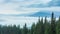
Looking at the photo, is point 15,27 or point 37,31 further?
point 15,27

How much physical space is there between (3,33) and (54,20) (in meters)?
111

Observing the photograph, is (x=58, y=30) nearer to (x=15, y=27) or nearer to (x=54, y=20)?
(x=54, y=20)

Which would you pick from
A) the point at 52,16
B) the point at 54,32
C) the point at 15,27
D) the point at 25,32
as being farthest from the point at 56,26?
the point at 15,27

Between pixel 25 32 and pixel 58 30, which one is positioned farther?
pixel 25 32

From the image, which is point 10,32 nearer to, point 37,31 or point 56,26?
point 37,31

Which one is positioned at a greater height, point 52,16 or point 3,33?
point 52,16

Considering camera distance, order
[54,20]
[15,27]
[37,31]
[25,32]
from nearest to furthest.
Answer: [54,20], [37,31], [25,32], [15,27]

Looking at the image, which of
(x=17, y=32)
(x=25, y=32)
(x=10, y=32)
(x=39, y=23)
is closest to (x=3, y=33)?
(x=10, y=32)

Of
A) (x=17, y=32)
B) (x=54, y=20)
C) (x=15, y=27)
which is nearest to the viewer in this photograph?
(x=54, y=20)

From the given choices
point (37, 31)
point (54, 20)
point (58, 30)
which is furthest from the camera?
point (37, 31)

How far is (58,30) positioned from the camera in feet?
255

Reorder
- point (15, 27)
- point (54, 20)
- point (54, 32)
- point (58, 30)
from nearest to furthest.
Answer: point (58, 30)
point (54, 32)
point (54, 20)
point (15, 27)

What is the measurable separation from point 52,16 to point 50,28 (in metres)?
6.31

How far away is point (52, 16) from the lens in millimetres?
90000
